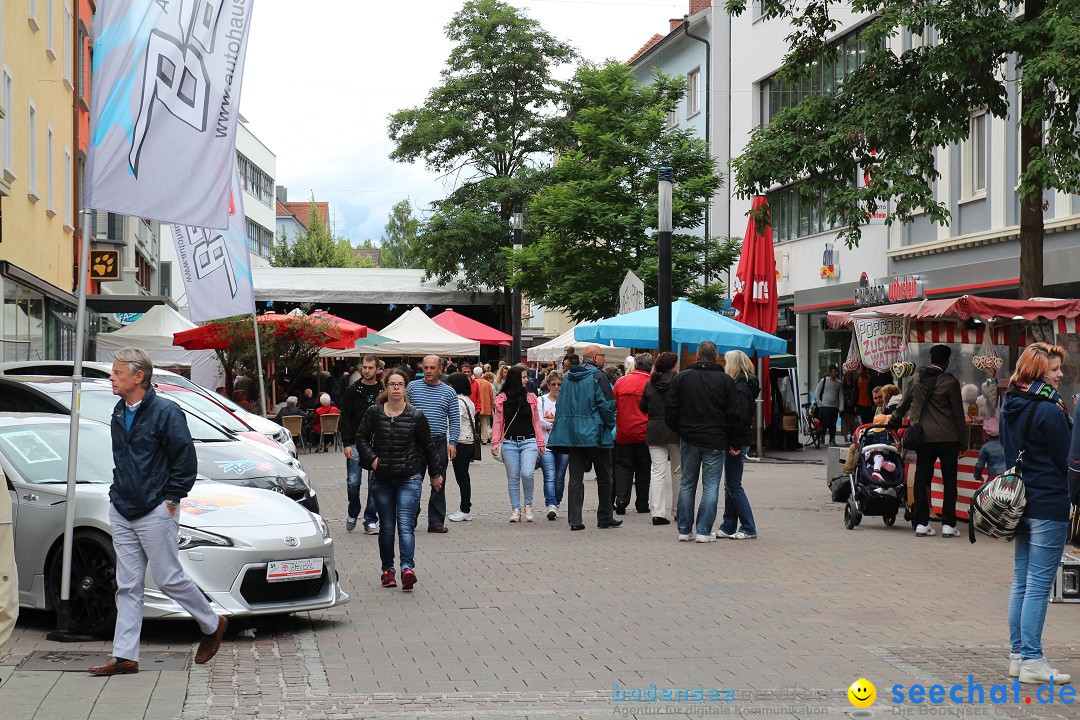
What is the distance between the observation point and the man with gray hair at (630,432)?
15.2m

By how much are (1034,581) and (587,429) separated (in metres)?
7.66

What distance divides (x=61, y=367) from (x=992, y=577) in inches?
361

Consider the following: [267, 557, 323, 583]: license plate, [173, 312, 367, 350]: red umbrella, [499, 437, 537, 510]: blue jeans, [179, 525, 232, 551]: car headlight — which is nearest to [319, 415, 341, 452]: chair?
[173, 312, 367, 350]: red umbrella

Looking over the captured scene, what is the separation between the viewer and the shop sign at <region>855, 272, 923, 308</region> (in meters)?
27.0

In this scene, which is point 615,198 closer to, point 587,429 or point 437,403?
point 587,429

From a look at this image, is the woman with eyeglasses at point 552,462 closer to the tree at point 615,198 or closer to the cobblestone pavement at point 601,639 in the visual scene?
the cobblestone pavement at point 601,639

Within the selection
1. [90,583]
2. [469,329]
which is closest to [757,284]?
[469,329]

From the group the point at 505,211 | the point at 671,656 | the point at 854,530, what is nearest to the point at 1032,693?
the point at 671,656

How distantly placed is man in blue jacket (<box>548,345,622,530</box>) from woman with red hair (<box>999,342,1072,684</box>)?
7.36 meters

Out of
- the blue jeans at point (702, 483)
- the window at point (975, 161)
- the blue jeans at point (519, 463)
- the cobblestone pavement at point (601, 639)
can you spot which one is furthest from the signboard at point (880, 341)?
the window at point (975, 161)

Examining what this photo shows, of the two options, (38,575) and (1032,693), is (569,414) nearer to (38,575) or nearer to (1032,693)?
(38,575)

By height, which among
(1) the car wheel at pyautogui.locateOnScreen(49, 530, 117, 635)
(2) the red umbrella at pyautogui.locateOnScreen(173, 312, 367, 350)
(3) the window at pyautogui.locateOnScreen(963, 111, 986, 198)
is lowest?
(1) the car wheel at pyautogui.locateOnScreen(49, 530, 117, 635)

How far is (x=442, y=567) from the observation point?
11367 mm

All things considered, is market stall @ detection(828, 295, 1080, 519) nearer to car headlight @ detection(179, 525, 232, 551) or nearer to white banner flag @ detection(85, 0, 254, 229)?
white banner flag @ detection(85, 0, 254, 229)
